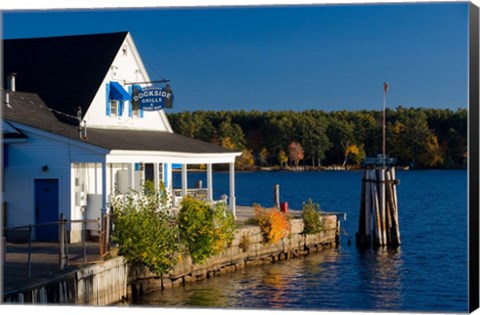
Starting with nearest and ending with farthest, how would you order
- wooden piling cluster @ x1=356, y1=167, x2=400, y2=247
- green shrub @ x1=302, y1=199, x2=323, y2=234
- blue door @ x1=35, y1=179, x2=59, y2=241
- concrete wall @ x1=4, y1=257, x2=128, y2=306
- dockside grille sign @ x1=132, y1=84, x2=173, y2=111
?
concrete wall @ x1=4, y1=257, x2=128, y2=306 < blue door @ x1=35, y1=179, x2=59, y2=241 < dockside grille sign @ x1=132, y1=84, x2=173, y2=111 < green shrub @ x1=302, y1=199, x2=323, y2=234 < wooden piling cluster @ x1=356, y1=167, x2=400, y2=247

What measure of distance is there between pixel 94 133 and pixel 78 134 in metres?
1.83

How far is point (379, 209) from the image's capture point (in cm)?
3978

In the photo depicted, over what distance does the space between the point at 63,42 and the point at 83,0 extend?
13.3 metres

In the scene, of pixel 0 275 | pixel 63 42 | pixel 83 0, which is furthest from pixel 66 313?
pixel 63 42

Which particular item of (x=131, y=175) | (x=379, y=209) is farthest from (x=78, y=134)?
(x=379, y=209)

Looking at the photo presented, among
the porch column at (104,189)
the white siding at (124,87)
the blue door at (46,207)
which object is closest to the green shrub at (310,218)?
the white siding at (124,87)

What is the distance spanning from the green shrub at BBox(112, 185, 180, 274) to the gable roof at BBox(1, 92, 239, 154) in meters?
2.95

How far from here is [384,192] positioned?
1556 inches

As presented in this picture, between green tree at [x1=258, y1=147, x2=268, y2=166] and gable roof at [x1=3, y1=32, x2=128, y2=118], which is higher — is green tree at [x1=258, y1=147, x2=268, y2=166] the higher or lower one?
the lower one

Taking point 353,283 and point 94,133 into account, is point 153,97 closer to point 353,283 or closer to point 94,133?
point 94,133

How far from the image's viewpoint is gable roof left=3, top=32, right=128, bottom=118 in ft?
113

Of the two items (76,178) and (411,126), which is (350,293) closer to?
(76,178)

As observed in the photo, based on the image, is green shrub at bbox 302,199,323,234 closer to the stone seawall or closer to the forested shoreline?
the stone seawall

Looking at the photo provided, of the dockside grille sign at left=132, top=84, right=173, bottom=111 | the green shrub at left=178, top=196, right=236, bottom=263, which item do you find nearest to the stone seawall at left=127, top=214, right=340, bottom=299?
the green shrub at left=178, top=196, right=236, bottom=263
